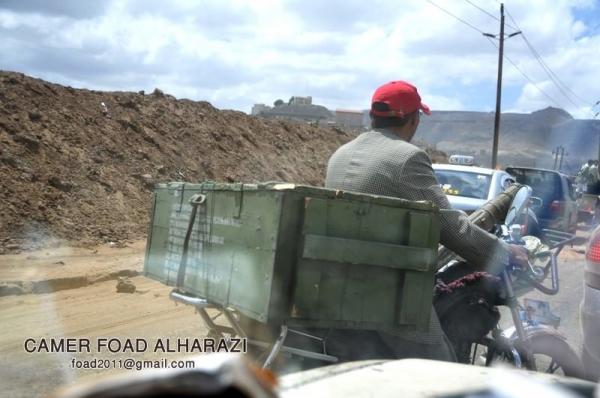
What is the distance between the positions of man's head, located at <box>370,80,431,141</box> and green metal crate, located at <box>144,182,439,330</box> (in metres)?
0.76

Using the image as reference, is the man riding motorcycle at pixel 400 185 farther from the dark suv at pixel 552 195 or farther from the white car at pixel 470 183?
the dark suv at pixel 552 195

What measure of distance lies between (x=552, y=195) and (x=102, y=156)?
1146cm

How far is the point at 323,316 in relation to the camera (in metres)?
2.96

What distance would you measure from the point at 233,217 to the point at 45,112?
13303 mm

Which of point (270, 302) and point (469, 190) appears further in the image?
point (469, 190)

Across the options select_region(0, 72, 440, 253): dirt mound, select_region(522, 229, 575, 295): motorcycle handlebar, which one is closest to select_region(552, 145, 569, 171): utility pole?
select_region(0, 72, 440, 253): dirt mound

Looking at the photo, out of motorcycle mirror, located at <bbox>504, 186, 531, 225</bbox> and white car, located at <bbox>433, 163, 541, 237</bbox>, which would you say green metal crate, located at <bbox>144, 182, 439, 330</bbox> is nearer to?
motorcycle mirror, located at <bbox>504, 186, 531, 225</bbox>

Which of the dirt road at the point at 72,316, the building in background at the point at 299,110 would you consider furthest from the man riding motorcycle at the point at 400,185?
the building in background at the point at 299,110

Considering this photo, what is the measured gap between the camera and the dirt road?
537 centimetres

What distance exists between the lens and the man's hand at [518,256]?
12.6 feet

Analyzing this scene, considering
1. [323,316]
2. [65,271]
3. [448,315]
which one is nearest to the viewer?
[323,316]

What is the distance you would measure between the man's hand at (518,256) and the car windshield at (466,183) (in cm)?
732

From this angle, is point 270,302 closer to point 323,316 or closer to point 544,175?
point 323,316

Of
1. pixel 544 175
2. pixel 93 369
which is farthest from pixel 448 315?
pixel 544 175
